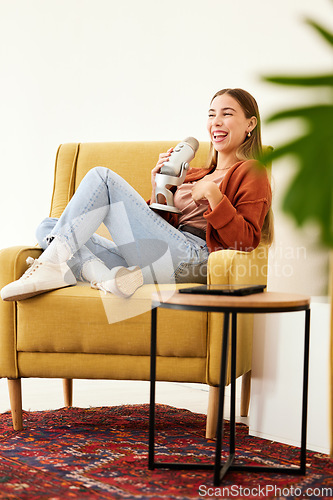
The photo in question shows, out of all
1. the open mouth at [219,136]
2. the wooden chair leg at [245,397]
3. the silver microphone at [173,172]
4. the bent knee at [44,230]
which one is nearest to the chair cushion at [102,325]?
the bent knee at [44,230]

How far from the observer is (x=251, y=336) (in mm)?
1921

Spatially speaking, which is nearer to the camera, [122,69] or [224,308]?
[224,308]

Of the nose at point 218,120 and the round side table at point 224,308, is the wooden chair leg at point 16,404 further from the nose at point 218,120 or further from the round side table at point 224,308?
the nose at point 218,120

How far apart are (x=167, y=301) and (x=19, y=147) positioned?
7.62 ft

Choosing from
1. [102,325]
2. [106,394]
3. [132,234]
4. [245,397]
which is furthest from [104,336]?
[106,394]

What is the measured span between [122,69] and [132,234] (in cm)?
140

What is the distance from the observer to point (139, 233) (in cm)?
193

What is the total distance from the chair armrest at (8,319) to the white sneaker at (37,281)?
5 centimetres

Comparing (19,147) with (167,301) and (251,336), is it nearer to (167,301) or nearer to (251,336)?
(251,336)

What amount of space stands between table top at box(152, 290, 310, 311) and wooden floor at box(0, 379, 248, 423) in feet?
2.92

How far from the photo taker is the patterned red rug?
4.21ft

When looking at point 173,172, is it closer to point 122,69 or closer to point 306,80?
point 122,69

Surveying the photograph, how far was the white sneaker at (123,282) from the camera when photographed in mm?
1706

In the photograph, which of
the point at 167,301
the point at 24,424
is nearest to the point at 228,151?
the point at 167,301
